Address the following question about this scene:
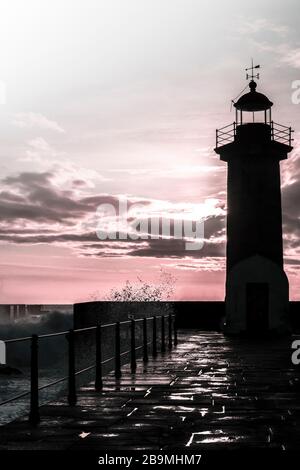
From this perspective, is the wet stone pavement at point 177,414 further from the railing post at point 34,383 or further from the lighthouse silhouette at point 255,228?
the lighthouse silhouette at point 255,228

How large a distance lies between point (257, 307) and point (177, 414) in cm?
2039

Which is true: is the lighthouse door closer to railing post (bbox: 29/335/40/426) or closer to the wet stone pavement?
the wet stone pavement

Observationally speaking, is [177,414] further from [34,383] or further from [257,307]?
[257,307]

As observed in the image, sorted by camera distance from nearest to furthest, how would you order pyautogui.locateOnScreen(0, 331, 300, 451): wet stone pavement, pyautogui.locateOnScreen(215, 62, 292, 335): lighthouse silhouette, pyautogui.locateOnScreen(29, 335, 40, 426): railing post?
pyautogui.locateOnScreen(0, 331, 300, 451): wet stone pavement → pyautogui.locateOnScreen(29, 335, 40, 426): railing post → pyautogui.locateOnScreen(215, 62, 292, 335): lighthouse silhouette

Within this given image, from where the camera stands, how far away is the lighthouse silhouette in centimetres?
2864

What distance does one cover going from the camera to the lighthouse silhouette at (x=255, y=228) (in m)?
28.6

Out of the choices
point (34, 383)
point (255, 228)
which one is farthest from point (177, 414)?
point (255, 228)

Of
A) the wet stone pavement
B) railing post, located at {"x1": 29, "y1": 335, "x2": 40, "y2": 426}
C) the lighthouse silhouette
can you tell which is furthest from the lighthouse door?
railing post, located at {"x1": 29, "y1": 335, "x2": 40, "y2": 426}

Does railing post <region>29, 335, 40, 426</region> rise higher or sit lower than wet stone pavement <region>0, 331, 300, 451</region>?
higher

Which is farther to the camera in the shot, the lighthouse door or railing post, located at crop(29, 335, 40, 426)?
the lighthouse door

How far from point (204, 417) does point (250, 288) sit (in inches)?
804

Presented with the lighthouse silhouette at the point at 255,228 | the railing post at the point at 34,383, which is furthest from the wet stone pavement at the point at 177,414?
the lighthouse silhouette at the point at 255,228

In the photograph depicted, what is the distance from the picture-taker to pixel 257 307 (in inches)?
1142

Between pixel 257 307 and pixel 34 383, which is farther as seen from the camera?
pixel 257 307
